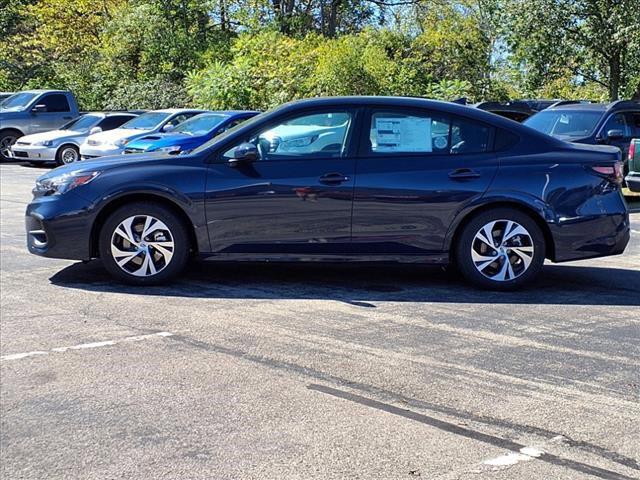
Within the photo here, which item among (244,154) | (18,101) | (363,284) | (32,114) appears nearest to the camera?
(244,154)

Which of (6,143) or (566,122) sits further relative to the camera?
(6,143)

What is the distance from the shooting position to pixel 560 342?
5684 millimetres

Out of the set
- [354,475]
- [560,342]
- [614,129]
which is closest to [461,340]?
[560,342]

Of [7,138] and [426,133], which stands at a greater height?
[7,138]

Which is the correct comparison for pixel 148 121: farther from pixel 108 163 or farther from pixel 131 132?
pixel 108 163

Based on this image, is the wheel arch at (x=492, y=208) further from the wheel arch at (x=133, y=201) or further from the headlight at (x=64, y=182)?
the headlight at (x=64, y=182)

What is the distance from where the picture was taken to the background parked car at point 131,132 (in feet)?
59.5

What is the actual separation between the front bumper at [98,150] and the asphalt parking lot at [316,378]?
1067 cm

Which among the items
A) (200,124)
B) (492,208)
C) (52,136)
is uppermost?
(200,124)

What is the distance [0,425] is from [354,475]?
1840mm

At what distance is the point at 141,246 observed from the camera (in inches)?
280

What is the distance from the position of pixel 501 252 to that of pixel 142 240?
9.90ft

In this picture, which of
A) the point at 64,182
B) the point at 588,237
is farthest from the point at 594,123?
the point at 64,182

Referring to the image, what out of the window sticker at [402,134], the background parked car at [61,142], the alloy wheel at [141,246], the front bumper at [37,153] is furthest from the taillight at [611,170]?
the front bumper at [37,153]
